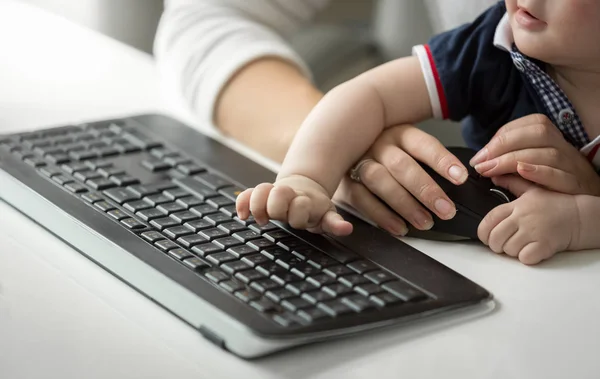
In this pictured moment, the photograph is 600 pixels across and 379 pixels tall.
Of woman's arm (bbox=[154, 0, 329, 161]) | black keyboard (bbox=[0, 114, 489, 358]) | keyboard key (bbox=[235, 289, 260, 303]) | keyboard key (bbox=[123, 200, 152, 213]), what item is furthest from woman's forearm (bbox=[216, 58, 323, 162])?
keyboard key (bbox=[235, 289, 260, 303])

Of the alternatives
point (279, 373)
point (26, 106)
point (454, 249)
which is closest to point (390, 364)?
point (279, 373)

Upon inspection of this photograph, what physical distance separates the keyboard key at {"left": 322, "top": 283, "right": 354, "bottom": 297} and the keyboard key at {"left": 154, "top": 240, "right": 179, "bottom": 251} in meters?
0.10

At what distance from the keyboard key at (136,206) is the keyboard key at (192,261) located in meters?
0.08

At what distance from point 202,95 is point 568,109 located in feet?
1.19

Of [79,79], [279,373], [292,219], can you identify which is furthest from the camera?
[79,79]

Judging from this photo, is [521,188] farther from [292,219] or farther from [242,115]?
[242,115]

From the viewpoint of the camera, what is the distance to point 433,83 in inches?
27.9

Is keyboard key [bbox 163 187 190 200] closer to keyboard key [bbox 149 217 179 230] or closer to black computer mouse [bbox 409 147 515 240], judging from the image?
keyboard key [bbox 149 217 179 230]

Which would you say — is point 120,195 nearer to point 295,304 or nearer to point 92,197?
point 92,197

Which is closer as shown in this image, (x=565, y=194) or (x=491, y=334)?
(x=491, y=334)

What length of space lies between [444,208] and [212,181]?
182mm

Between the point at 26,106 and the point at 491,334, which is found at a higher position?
the point at 491,334

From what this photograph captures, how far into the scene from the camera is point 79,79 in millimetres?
985

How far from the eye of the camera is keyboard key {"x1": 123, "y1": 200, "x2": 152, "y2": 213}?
62cm
